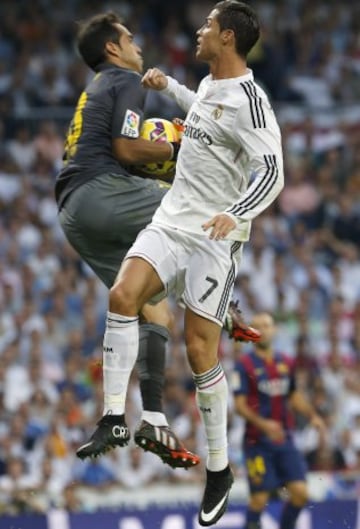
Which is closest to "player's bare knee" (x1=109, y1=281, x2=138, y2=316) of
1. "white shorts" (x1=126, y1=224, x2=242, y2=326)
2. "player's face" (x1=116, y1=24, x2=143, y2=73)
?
"white shorts" (x1=126, y1=224, x2=242, y2=326)

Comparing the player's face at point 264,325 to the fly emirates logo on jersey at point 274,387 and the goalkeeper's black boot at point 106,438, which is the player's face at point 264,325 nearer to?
the fly emirates logo on jersey at point 274,387

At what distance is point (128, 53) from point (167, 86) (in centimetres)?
46

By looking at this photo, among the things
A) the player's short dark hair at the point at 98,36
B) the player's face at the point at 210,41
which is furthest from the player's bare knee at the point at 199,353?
the player's short dark hair at the point at 98,36

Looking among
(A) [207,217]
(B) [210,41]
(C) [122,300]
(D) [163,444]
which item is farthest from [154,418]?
(B) [210,41]

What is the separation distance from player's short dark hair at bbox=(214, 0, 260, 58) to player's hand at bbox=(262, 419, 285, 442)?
17.8ft

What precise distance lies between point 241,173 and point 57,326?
25.6 ft

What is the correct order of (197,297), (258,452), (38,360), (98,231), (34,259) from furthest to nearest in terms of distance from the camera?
1. (34,259)
2. (38,360)
3. (258,452)
4. (98,231)
5. (197,297)

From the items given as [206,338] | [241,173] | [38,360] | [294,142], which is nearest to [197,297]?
[206,338]

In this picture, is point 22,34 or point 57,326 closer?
point 57,326

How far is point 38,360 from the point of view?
1552 cm

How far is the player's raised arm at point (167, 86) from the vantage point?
29.3 ft

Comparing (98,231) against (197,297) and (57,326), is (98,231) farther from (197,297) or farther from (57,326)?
(57,326)

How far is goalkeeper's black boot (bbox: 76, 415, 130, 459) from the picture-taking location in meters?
8.30

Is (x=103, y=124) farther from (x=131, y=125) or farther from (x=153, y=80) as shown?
(x=153, y=80)
